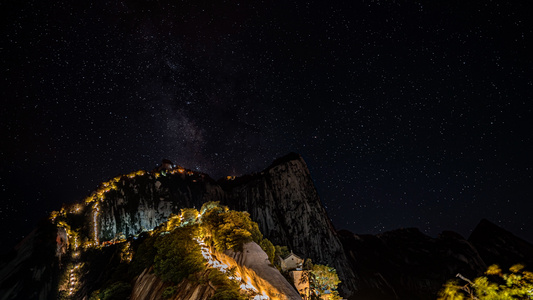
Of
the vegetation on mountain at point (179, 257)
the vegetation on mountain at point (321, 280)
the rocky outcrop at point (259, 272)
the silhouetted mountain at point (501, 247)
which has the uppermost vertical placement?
the vegetation on mountain at point (179, 257)

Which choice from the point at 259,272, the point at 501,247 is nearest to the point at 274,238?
the point at 259,272

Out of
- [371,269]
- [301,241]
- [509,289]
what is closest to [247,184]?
→ [301,241]

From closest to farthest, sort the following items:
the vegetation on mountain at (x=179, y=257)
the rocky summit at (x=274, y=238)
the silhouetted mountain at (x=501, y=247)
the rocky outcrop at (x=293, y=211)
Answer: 1. the vegetation on mountain at (x=179, y=257)
2. the rocky summit at (x=274, y=238)
3. the rocky outcrop at (x=293, y=211)
4. the silhouetted mountain at (x=501, y=247)

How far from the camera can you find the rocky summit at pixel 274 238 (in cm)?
3884

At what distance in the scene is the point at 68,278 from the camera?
126 ft

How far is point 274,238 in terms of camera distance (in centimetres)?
6247

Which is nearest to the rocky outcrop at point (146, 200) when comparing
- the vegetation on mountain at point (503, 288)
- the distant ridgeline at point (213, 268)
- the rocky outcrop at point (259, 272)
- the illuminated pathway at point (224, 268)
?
the distant ridgeline at point (213, 268)

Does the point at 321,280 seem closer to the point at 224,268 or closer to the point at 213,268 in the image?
the point at 224,268

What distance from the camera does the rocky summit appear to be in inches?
1529

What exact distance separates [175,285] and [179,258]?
1.86 meters

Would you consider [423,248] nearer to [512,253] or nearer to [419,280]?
[419,280]

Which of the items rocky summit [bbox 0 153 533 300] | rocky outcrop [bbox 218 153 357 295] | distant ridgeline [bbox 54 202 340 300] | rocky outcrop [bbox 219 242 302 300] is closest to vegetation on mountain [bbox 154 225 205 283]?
distant ridgeline [bbox 54 202 340 300]

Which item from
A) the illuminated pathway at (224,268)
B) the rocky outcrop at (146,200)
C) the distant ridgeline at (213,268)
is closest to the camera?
the illuminated pathway at (224,268)

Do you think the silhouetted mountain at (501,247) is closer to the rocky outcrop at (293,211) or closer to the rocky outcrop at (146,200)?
the rocky outcrop at (293,211)
